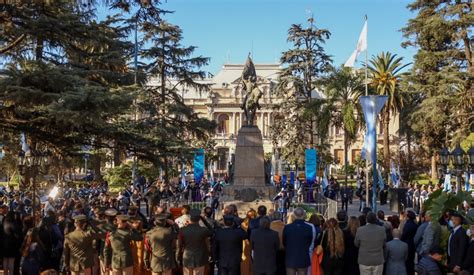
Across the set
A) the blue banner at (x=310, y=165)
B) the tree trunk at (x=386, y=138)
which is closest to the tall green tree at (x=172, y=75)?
the blue banner at (x=310, y=165)

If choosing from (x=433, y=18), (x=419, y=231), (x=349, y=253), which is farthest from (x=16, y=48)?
(x=433, y=18)

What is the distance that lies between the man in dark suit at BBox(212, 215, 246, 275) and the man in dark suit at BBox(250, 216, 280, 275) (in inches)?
10.7

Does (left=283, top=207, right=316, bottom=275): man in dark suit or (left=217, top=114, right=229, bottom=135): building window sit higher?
(left=217, top=114, right=229, bottom=135): building window

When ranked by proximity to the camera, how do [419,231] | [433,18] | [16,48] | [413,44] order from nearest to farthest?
[419,231], [16,48], [433,18], [413,44]

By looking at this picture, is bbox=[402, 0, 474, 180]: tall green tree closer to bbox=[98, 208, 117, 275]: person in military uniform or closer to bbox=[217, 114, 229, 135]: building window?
bbox=[98, 208, 117, 275]: person in military uniform

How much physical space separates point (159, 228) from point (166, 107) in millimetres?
22404

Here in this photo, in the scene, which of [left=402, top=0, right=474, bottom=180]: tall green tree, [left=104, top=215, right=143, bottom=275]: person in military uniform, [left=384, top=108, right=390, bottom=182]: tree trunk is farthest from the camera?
[left=384, top=108, right=390, bottom=182]: tree trunk

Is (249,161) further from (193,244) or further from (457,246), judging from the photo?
(457,246)

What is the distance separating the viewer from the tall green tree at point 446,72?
91.9ft

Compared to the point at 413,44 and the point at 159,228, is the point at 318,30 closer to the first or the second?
the point at 413,44

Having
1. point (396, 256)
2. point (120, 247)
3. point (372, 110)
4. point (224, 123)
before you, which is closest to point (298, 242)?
point (396, 256)

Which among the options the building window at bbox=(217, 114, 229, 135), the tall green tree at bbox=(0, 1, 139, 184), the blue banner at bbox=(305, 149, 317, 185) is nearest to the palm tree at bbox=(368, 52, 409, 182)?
the blue banner at bbox=(305, 149, 317, 185)

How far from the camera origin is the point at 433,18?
29984 mm

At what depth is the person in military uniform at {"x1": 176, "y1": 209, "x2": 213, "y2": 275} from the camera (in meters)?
8.44
